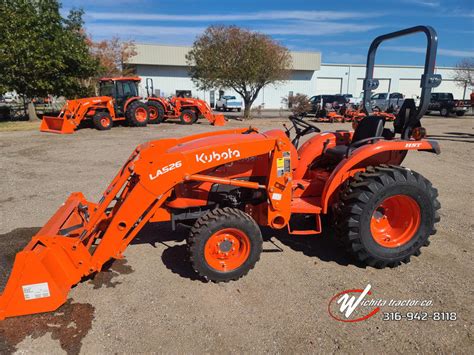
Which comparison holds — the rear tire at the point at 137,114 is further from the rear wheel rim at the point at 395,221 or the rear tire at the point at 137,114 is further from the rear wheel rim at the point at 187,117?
the rear wheel rim at the point at 395,221

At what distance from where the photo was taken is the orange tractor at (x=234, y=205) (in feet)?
9.41

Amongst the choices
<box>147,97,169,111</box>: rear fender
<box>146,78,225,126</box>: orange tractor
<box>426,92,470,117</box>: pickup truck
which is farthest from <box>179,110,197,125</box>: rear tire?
<box>426,92,470,117</box>: pickup truck

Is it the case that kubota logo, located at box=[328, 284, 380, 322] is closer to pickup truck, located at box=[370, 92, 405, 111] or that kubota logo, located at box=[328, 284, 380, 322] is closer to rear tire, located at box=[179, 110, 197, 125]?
rear tire, located at box=[179, 110, 197, 125]

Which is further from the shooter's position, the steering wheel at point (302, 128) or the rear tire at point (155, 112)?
the rear tire at point (155, 112)

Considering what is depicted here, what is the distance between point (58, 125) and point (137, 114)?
3291 millimetres

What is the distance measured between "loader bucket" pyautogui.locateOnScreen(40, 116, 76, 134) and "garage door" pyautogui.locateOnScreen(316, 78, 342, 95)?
37072mm

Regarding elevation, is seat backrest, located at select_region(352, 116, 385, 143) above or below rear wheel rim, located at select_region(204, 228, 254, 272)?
above

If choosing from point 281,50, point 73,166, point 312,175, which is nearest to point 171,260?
point 312,175

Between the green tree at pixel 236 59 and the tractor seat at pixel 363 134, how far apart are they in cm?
1806

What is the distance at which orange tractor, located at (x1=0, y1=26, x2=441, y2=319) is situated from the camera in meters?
2.87

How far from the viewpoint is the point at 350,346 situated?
2525 millimetres

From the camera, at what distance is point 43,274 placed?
2738 millimetres

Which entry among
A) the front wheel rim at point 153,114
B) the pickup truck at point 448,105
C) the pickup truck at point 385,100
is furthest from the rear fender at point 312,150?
the pickup truck at point 448,105

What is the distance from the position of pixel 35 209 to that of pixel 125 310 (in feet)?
10.7
